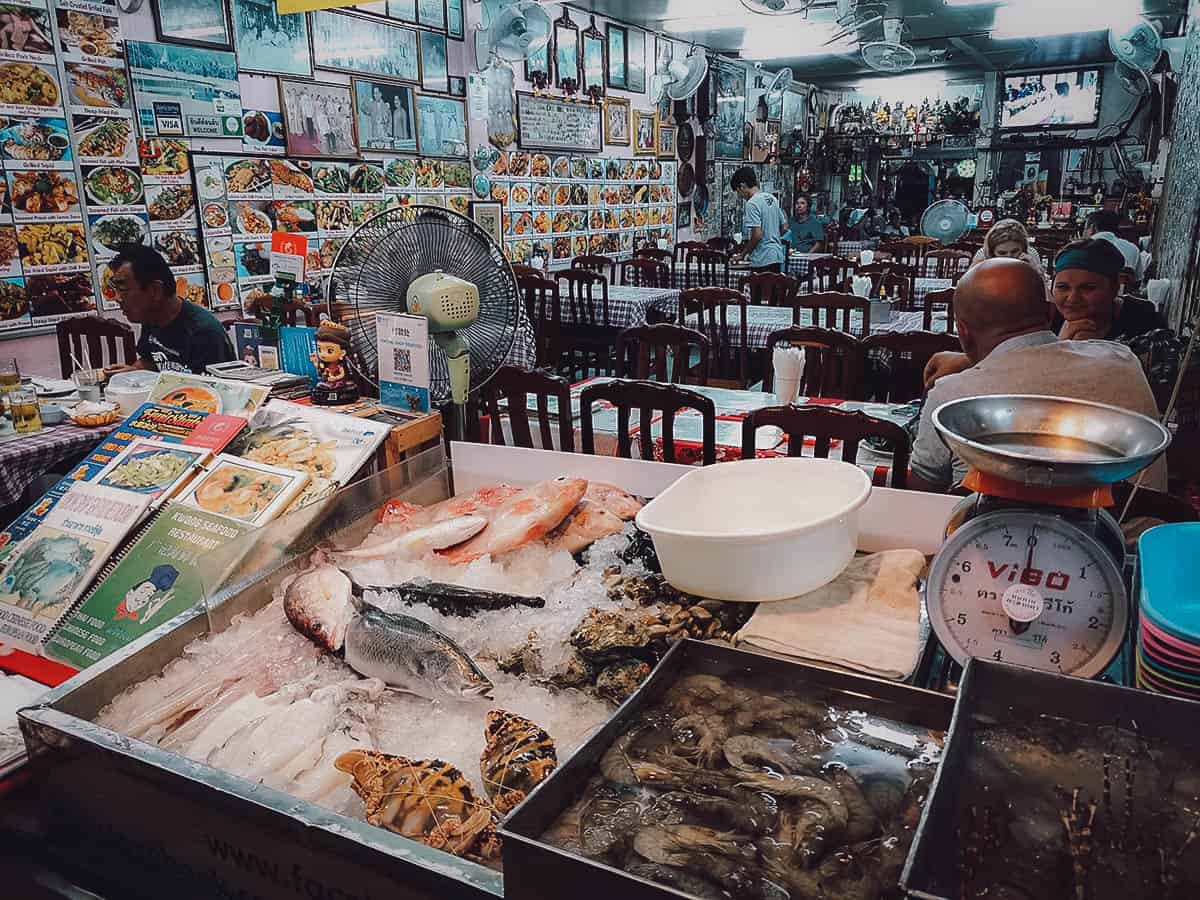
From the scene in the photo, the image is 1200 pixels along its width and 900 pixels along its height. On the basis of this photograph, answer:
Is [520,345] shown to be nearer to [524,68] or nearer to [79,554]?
[79,554]

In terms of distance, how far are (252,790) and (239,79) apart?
5.76 meters

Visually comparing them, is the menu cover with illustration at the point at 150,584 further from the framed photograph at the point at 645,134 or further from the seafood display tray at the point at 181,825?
the framed photograph at the point at 645,134

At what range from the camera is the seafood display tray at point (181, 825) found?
92 cm

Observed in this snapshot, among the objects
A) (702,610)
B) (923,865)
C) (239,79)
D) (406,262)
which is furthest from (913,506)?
(239,79)

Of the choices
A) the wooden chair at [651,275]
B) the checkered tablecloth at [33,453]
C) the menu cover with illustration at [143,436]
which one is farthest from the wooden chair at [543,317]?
the menu cover with illustration at [143,436]

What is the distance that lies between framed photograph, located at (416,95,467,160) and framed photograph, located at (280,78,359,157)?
0.79 metres

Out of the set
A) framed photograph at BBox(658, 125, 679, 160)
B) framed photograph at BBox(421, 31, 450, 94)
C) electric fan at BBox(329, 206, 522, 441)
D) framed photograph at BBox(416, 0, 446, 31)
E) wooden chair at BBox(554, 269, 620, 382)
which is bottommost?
wooden chair at BBox(554, 269, 620, 382)

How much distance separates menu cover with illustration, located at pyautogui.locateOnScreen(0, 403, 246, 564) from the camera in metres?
1.81

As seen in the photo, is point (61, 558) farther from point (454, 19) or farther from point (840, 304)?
point (454, 19)

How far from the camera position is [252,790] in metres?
1.01

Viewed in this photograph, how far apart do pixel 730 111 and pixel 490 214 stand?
19.4 ft

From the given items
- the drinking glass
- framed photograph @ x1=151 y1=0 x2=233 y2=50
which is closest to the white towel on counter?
the drinking glass

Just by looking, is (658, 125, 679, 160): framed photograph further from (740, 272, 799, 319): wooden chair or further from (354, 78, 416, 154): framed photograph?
(354, 78, 416, 154): framed photograph

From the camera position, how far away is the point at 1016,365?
2111 mm
